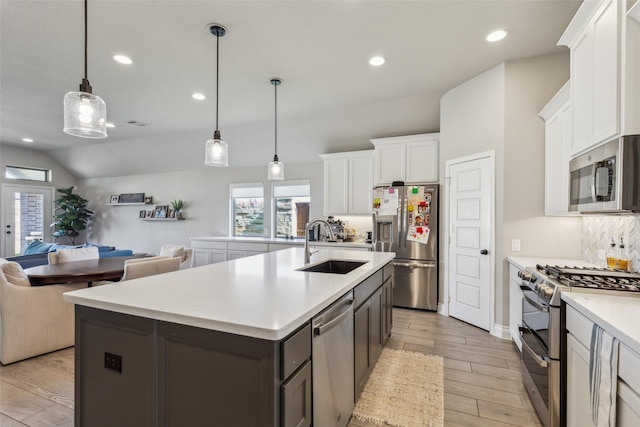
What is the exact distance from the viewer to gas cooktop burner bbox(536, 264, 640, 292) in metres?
1.67

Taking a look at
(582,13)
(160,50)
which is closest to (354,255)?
(582,13)

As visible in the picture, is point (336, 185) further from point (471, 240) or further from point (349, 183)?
point (471, 240)

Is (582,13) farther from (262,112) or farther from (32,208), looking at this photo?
(32,208)

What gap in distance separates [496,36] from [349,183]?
2.94m

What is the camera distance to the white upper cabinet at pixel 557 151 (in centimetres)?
251

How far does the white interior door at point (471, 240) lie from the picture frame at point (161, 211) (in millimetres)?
6591

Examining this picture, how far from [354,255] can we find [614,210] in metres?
2.00

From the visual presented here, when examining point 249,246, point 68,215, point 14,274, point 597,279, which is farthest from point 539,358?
point 68,215

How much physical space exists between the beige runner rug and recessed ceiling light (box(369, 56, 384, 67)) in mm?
2977

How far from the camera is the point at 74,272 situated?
3.08 meters

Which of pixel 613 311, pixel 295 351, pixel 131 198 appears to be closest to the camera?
pixel 295 351

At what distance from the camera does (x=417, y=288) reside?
4.22m

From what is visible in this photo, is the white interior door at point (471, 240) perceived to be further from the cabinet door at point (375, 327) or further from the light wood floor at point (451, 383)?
the cabinet door at point (375, 327)

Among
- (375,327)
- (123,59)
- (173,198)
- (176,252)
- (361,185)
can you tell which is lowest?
(375,327)
